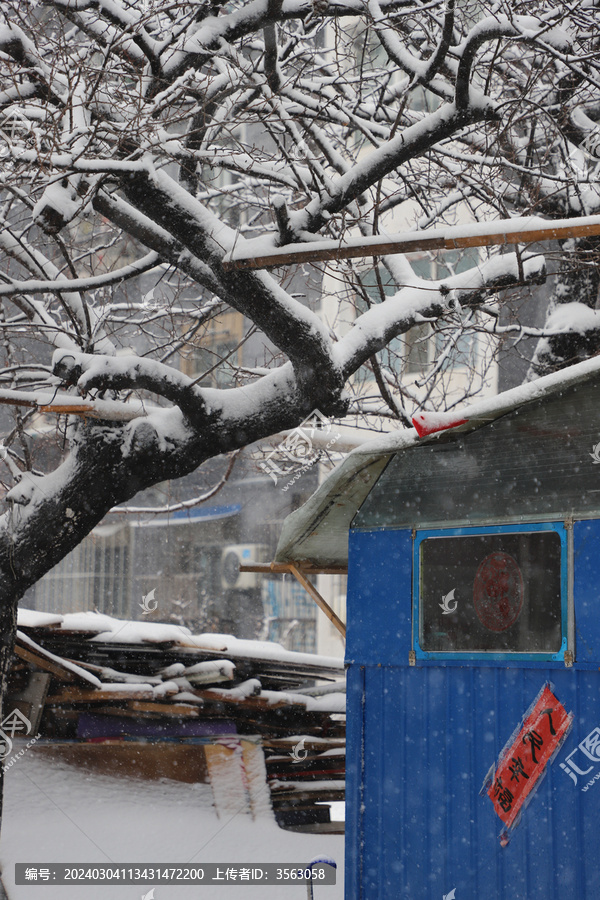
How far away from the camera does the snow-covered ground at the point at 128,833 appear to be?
26.1ft

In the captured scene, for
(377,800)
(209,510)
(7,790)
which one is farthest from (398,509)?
(209,510)

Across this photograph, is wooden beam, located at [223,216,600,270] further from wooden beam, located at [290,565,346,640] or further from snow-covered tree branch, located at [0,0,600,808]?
wooden beam, located at [290,565,346,640]

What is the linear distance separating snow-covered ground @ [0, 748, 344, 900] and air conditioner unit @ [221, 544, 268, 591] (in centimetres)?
960

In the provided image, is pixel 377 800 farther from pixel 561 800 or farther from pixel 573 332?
pixel 573 332

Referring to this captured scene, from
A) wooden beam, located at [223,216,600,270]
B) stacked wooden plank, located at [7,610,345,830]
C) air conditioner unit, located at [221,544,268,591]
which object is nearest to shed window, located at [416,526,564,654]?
wooden beam, located at [223,216,600,270]

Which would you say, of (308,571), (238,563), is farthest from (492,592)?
(238,563)

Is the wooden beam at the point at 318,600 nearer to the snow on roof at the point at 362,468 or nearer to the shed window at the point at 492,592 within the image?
the snow on roof at the point at 362,468

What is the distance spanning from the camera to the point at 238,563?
20188 mm

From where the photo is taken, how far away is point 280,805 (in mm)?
10516

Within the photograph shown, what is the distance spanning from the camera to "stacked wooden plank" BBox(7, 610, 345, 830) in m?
9.59

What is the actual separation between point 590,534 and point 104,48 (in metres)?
4.98

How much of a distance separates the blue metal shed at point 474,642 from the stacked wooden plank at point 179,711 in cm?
466

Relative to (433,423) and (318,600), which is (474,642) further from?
(318,600)

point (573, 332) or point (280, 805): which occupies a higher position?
point (573, 332)
